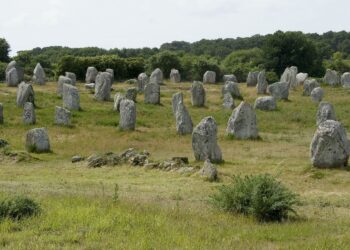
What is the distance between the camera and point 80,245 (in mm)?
9828

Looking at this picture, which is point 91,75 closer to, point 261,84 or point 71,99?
point 261,84

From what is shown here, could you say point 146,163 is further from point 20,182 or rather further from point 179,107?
point 179,107

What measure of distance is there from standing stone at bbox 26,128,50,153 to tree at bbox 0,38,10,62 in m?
46.3

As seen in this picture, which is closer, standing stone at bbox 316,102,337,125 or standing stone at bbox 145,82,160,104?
standing stone at bbox 316,102,337,125

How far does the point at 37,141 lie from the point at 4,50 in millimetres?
46899

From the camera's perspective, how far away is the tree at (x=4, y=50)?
6956cm

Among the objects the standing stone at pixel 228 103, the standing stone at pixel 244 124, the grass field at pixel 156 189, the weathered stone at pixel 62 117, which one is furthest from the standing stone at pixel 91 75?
Result: the standing stone at pixel 244 124

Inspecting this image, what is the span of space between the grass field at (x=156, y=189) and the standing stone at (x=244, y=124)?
751 millimetres

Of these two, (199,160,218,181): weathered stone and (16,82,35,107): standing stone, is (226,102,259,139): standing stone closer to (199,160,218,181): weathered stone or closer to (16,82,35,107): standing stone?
(199,160,218,181): weathered stone

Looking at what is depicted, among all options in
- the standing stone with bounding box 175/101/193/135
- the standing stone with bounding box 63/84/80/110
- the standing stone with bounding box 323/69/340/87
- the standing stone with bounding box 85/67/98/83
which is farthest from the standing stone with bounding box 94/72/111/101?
the standing stone with bounding box 323/69/340/87

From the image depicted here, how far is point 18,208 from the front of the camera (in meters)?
11.7

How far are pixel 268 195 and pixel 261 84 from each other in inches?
1444

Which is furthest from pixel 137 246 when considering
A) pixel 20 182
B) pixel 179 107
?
pixel 179 107

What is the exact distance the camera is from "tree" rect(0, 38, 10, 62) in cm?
6956
